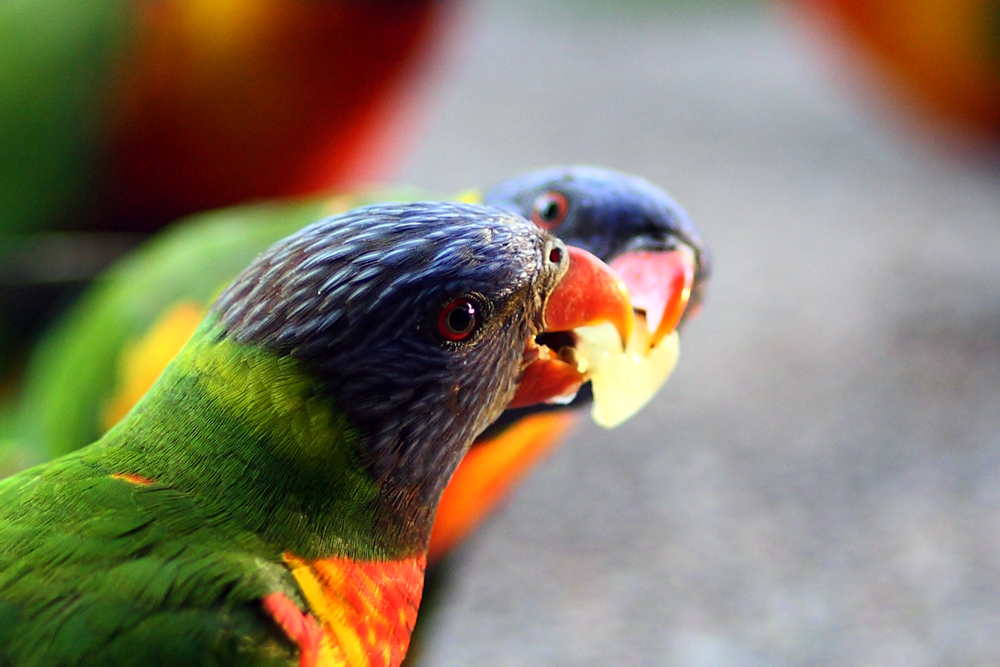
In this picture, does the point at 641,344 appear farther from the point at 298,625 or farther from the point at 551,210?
the point at 298,625

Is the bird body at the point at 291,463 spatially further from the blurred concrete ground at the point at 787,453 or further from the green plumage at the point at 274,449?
the blurred concrete ground at the point at 787,453

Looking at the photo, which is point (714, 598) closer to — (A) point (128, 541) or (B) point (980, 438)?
(B) point (980, 438)

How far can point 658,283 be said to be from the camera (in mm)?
807

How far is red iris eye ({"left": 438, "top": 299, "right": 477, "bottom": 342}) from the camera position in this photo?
639 mm

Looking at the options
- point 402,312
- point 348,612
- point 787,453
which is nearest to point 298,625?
point 348,612

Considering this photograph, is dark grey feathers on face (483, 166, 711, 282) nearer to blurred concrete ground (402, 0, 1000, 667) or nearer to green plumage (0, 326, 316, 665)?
green plumage (0, 326, 316, 665)

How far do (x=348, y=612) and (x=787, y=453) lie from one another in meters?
1.44

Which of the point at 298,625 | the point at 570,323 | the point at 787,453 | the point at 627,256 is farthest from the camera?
the point at 787,453

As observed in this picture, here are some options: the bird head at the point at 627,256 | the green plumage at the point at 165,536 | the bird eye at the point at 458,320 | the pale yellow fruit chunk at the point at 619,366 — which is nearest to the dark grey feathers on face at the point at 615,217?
the bird head at the point at 627,256

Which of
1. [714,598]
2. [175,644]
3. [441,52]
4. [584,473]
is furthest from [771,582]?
[441,52]

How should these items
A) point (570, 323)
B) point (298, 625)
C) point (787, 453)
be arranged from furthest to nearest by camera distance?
1. point (787, 453)
2. point (570, 323)
3. point (298, 625)

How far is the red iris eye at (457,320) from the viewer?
25.2 inches

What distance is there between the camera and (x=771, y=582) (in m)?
1.52

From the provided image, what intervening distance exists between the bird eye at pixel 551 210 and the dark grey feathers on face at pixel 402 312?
0.19 m
